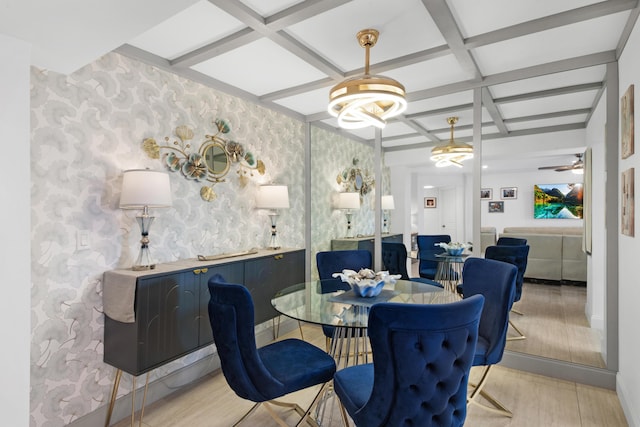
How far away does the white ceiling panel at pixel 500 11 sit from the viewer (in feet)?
6.37

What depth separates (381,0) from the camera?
1.93 metres

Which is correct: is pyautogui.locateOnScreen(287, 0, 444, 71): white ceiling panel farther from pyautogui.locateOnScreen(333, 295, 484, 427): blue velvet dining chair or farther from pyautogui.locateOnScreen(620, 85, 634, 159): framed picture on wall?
pyautogui.locateOnScreen(333, 295, 484, 427): blue velvet dining chair

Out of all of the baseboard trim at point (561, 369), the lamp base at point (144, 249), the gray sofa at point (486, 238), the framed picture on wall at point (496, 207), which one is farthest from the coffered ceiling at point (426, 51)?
the baseboard trim at point (561, 369)

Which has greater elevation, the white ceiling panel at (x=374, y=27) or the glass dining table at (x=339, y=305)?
the white ceiling panel at (x=374, y=27)

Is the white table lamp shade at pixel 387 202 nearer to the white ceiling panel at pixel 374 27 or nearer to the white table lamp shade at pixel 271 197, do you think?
the white table lamp shade at pixel 271 197

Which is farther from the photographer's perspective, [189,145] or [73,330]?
[189,145]

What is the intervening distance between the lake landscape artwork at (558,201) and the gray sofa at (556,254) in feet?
0.49

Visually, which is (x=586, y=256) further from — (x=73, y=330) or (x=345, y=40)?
(x=73, y=330)

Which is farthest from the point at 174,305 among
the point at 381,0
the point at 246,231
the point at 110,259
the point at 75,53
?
the point at 381,0

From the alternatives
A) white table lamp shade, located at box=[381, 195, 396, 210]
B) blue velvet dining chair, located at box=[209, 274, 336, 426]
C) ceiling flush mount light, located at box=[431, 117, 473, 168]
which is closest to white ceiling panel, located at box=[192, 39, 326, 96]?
ceiling flush mount light, located at box=[431, 117, 473, 168]

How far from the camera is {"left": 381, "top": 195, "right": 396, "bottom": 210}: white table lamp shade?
12.6ft

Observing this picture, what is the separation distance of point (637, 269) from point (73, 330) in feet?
11.0

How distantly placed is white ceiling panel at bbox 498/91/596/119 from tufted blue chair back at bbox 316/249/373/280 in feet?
6.39

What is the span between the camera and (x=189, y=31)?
225cm
